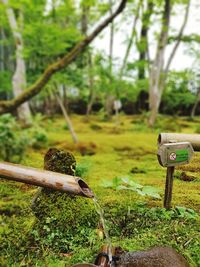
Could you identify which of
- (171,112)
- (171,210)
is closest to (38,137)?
(171,210)

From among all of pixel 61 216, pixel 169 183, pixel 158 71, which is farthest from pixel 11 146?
pixel 158 71

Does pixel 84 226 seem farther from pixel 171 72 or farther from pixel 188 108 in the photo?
pixel 188 108

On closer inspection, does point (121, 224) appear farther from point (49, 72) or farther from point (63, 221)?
point (49, 72)

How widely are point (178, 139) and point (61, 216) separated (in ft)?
3.38

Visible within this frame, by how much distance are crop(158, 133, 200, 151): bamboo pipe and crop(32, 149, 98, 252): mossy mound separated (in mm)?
704

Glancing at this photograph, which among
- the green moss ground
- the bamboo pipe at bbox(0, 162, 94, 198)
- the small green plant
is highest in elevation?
the bamboo pipe at bbox(0, 162, 94, 198)

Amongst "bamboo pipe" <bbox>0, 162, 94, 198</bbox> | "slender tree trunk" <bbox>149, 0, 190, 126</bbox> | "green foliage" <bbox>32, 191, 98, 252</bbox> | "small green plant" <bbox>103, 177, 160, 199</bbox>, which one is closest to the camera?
"bamboo pipe" <bbox>0, 162, 94, 198</bbox>

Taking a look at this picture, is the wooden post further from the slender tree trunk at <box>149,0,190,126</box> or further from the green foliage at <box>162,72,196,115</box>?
the green foliage at <box>162,72,196,115</box>

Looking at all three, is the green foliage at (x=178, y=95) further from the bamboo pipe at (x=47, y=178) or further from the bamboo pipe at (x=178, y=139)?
the bamboo pipe at (x=47, y=178)

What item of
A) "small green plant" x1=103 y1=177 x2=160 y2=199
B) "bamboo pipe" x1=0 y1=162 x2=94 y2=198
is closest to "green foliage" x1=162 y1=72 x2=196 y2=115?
"small green plant" x1=103 y1=177 x2=160 y2=199

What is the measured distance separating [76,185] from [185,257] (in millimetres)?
895

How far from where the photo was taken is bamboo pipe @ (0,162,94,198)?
78.0 inches

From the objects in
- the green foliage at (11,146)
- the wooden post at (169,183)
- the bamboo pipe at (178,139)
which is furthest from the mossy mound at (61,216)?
the green foliage at (11,146)

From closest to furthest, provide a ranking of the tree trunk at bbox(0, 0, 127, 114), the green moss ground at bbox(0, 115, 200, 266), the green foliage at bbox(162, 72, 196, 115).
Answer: the green moss ground at bbox(0, 115, 200, 266) → the tree trunk at bbox(0, 0, 127, 114) → the green foliage at bbox(162, 72, 196, 115)
